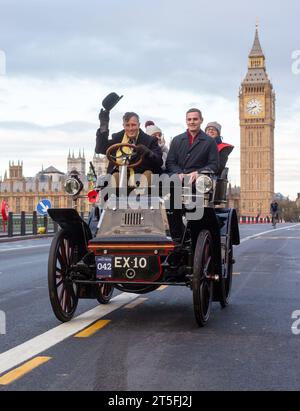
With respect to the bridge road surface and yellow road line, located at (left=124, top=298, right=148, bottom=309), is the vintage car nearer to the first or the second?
the bridge road surface

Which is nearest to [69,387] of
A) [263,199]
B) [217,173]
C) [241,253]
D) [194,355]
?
[194,355]

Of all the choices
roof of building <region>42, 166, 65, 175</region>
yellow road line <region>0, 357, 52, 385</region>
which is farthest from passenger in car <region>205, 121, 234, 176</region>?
roof of building <region>42, 166, 65, 175</region>

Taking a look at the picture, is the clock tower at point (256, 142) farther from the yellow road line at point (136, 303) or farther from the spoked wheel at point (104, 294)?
the spoked wheel at point (104, 294)

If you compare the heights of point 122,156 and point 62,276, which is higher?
point 122,156

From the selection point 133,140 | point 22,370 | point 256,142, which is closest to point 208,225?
point 133,140

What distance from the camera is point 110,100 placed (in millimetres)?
6914

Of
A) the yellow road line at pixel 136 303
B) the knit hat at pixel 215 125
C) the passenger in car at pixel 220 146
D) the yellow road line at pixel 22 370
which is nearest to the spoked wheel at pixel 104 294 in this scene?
the yellow road line at pixel 136 303

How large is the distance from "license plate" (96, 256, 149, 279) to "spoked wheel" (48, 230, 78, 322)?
16.4 inches

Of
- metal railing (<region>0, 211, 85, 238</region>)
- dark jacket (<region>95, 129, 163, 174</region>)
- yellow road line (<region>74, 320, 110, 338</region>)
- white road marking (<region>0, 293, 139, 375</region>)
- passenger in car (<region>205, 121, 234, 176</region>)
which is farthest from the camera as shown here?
metal railing (<region>0, 211, 85, 238</region>)

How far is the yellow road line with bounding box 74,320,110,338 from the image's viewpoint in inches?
229

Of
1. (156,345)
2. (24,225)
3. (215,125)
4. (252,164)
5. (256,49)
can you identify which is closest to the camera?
(156,345)

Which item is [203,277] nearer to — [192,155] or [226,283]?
[192,155]

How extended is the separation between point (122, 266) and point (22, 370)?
1.73m
